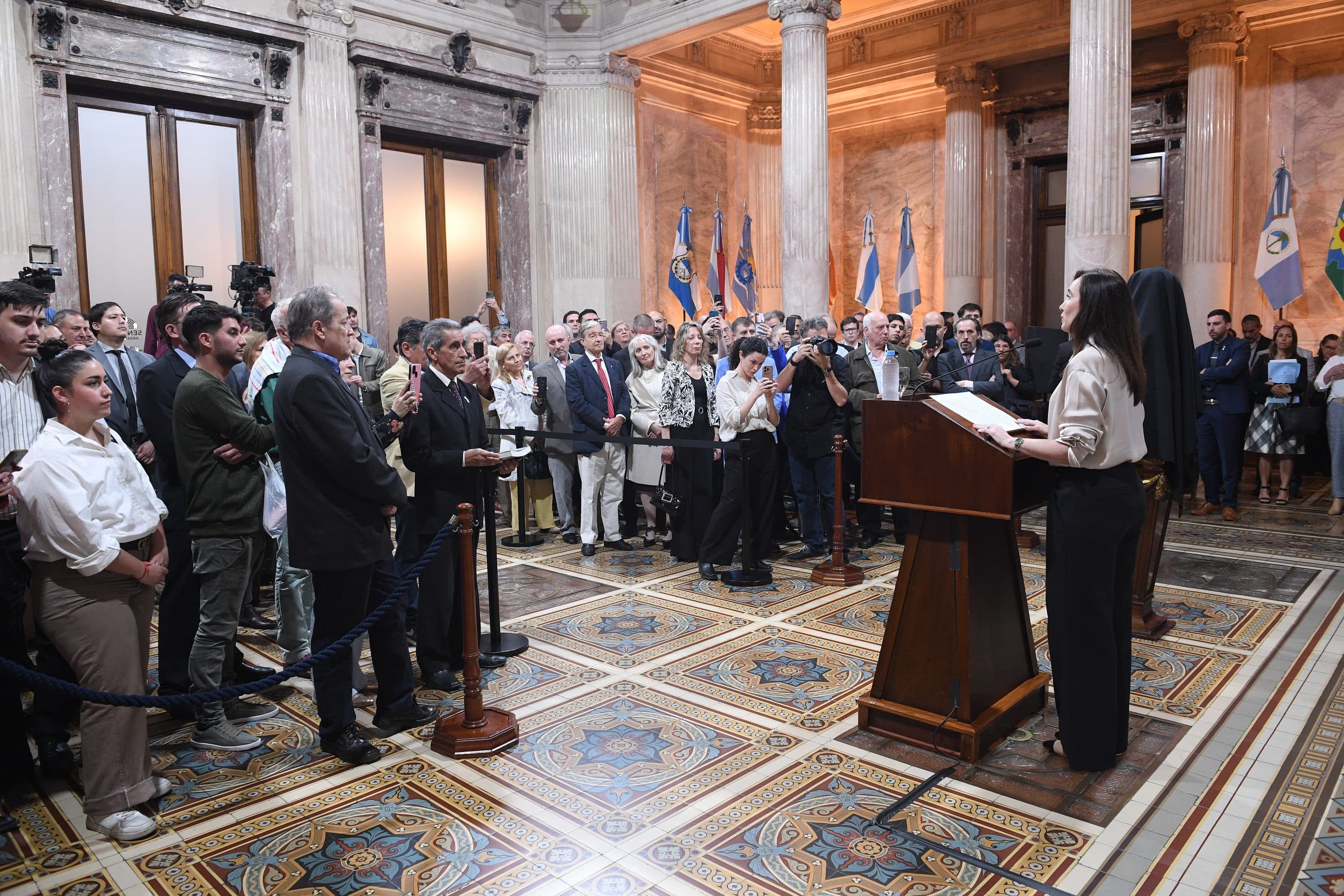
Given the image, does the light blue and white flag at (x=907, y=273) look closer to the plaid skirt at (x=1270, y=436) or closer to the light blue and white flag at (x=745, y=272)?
the light blue and white flag at (x=745, y=272)

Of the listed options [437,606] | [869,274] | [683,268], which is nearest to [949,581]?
[437,606]

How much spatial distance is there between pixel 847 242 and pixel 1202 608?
431 inches

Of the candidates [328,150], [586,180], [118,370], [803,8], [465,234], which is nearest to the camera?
[118,370]

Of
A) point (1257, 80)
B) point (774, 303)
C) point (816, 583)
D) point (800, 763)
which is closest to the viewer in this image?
A: point (800, 763)

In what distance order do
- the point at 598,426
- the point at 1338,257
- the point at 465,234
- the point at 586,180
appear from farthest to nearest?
the point at 586,180 < the point at 465,234 < the point at 1338,257 < the point at 598,426

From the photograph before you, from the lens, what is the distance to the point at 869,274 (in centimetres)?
1457

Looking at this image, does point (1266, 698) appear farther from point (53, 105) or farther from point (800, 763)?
point (53, 105)

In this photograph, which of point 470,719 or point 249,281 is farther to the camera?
point 249,281

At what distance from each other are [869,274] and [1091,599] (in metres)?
11.9

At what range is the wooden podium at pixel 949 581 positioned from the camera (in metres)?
3.44

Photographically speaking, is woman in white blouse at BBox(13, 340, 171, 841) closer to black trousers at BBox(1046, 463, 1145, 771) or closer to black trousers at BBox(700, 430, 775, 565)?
black trousers at BBox(1046, 463, 1145, 771)

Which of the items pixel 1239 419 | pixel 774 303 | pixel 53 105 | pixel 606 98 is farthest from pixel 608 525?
pixel 774 303

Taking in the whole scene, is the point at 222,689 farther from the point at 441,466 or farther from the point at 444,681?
the point at 441,466

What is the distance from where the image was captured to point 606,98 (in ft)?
41.0
